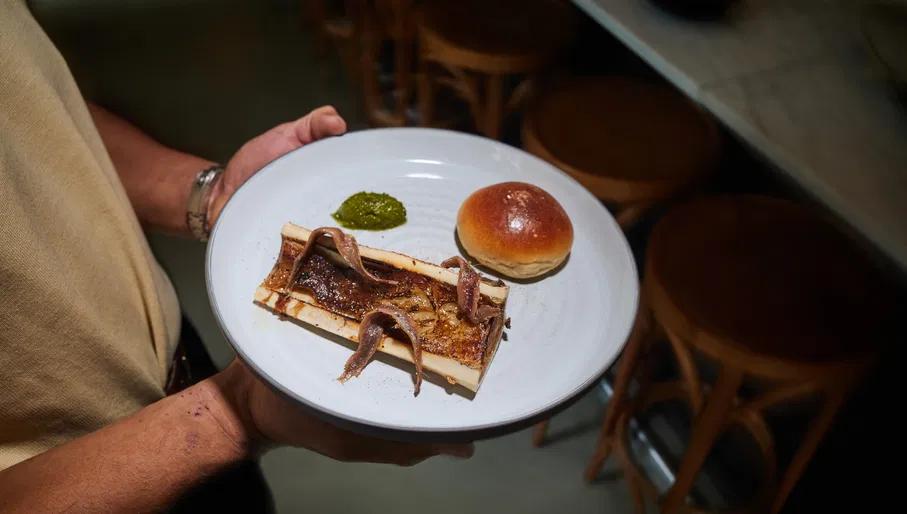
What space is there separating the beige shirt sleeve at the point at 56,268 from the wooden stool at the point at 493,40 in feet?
4.19

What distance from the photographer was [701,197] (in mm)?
1653

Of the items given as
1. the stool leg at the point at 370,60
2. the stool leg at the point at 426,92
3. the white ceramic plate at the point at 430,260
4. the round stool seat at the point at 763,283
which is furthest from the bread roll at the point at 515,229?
the stool leg at the point at 370,60

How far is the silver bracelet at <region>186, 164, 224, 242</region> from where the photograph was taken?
4.68 feet

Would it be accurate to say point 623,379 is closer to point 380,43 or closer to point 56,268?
point 56,268

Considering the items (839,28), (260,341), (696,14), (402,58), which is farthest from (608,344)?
(402,58)

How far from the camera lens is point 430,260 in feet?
3.84

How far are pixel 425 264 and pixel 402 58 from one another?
2.08m

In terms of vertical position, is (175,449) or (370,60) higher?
(175,449)

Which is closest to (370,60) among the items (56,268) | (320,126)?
(320,126)

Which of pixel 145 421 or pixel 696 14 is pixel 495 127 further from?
pixel 145 421

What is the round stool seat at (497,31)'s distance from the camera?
6.94 feet

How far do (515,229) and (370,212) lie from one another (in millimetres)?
254

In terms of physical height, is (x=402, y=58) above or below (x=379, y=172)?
below

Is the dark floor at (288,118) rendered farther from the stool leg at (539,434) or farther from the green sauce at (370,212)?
the green sauce at (370,212)
